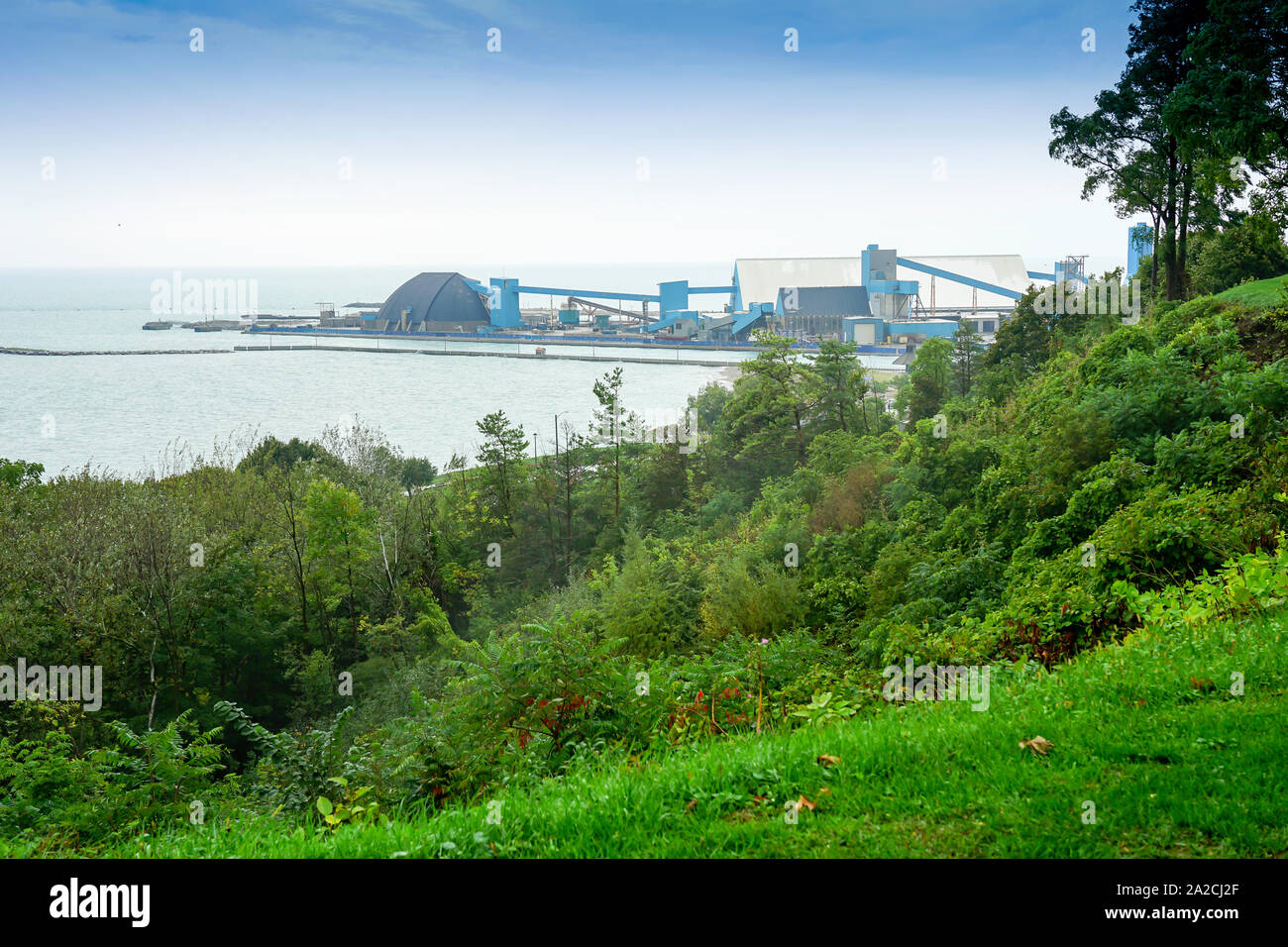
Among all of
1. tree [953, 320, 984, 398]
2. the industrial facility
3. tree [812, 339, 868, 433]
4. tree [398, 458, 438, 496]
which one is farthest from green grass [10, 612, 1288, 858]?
the industrial facility

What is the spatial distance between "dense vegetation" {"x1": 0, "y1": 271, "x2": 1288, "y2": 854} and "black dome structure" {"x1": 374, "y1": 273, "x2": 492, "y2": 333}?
74.9 metres

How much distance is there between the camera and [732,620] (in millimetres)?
14445

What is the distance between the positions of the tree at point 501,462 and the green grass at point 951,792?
32187mm

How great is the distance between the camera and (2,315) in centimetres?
12112

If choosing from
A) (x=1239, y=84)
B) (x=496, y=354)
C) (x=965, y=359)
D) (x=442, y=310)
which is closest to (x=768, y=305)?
(x=496, y=354)

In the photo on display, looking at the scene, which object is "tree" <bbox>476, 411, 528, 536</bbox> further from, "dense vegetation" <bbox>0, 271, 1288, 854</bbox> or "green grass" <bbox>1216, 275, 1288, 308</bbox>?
"green grass" <bbox>1216, 275, 1288, 308</bbox>

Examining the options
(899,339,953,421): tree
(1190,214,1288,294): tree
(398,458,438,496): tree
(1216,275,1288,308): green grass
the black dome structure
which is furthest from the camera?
the black dome structure

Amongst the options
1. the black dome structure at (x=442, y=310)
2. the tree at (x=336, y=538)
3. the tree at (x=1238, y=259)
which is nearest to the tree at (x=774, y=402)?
the tree at (x=1238, y=259)

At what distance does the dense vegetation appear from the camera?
4.81 m

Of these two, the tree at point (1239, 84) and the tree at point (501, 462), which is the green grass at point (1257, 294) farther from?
the tree at point (501, 462)

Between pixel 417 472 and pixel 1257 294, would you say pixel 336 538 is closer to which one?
pixel 417 472

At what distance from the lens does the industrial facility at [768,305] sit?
77500 millimetres

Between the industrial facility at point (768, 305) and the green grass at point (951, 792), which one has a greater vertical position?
the industrial facility at point (768, 305)
